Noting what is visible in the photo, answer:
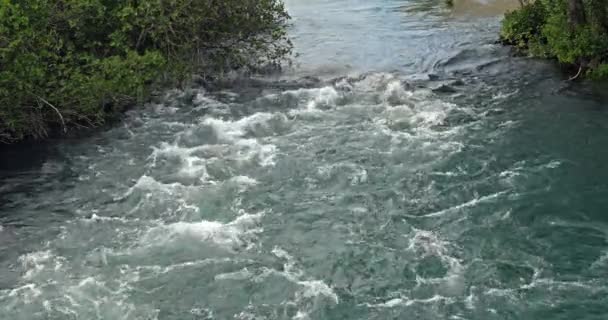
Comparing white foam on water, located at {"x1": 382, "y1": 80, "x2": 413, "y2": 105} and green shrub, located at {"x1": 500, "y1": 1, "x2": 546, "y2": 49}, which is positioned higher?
green shrub, located at {"x1": 500, "y1": 1, "x2": 546, "y2": 49}

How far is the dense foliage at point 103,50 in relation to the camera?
59.2ft

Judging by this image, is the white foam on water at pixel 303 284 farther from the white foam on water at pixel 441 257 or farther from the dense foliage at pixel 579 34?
the dense foliage at pixel 579 34

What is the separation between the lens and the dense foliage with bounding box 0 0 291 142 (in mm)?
18053

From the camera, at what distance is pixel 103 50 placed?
21359mm

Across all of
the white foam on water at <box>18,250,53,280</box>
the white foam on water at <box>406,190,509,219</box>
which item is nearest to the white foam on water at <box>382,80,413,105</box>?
the white foam on water at <box>406,190,509,219</box>

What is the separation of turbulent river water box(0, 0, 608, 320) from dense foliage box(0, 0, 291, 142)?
0.89 m

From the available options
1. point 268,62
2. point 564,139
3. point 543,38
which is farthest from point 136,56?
point 543,38

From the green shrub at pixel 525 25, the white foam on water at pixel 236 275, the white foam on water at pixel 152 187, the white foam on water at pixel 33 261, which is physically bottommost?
the white foam on water at pixel 236 275

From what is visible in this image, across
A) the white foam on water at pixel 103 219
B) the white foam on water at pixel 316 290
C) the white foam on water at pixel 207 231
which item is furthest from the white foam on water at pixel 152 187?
the white foam on water at pixel 316 290

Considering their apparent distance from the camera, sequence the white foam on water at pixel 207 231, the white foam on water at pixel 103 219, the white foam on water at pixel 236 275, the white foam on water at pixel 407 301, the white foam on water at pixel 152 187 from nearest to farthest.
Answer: the white foam on water at pixel 407 301 < the white foam on water at pixel 236 275 < the white foam on water at pixel 207 231 < the white foam on water at pixel 103 219 < the white foam on water at pixel 152 187

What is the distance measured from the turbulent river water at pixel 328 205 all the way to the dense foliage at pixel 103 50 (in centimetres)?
89

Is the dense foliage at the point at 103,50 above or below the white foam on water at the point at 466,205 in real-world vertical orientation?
above

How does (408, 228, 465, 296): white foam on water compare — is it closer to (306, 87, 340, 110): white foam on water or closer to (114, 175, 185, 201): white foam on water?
(114, 175, 185, 201): white foam on water

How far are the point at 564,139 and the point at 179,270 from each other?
9690 millimetres
